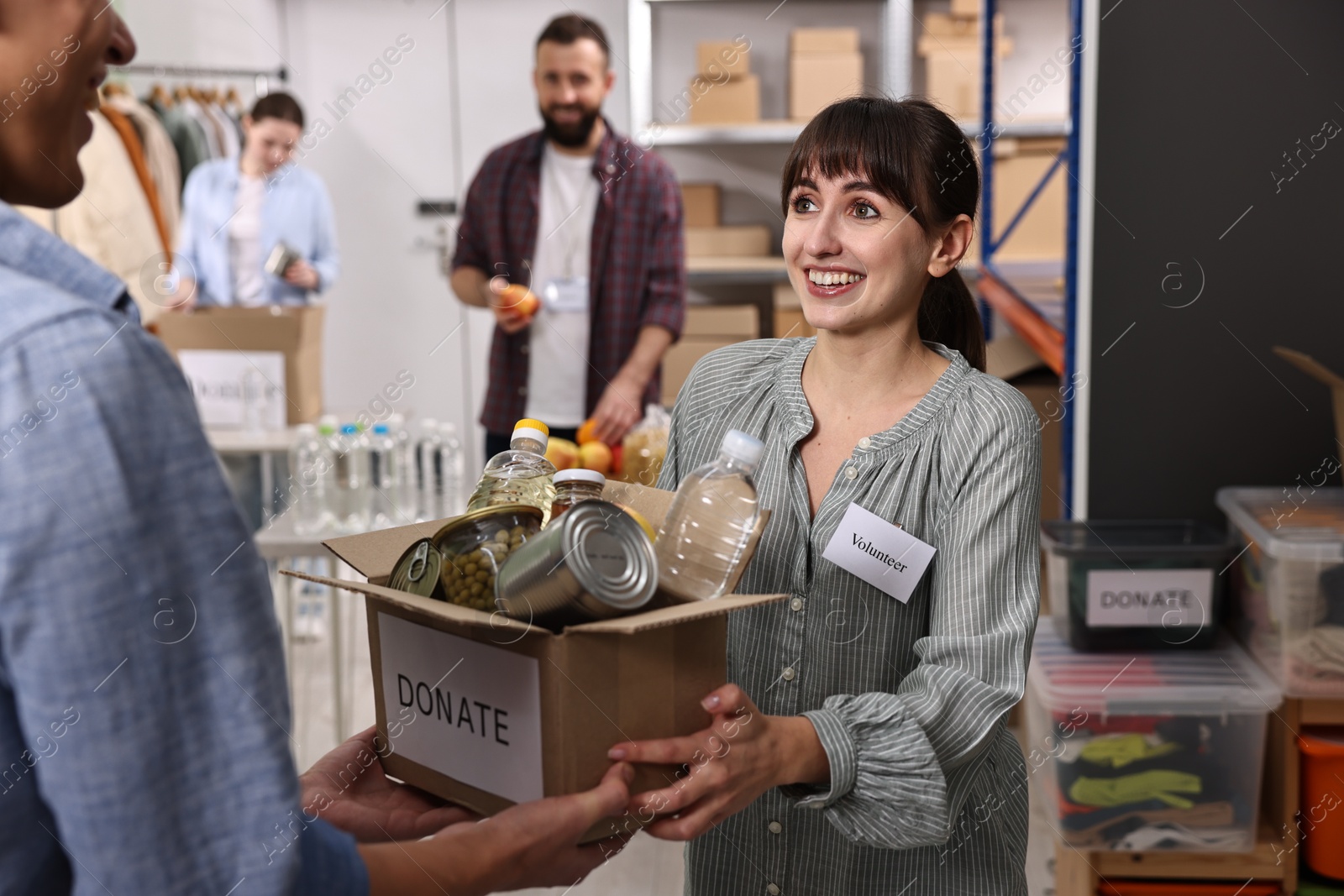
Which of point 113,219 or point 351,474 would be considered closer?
point 351,474

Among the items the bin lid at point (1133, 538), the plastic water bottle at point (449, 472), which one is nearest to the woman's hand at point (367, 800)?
the bin lid at point (1133, 538)

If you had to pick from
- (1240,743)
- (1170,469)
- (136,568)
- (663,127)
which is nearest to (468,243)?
(663,127)

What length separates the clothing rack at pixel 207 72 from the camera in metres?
4.78

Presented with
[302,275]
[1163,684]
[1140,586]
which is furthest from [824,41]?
[1163,684]

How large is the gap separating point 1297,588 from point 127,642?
2.00m

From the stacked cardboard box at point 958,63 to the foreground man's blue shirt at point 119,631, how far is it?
469cm

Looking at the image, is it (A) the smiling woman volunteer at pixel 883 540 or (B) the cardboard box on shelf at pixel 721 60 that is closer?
(A) the smiling woman volunteer at pixel 883 540

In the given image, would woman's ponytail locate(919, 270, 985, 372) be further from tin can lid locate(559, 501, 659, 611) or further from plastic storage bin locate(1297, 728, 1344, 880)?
plastic storage bin locate(1297, 728, 1344, 880)

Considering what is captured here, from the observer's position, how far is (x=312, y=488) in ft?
9.27

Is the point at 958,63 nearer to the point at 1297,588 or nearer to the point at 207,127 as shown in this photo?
the point at 207,127

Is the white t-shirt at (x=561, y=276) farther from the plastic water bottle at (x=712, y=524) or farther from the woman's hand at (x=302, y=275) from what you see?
the plastic water bottle at (x=712, y=524)

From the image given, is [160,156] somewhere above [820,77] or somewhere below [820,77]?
below

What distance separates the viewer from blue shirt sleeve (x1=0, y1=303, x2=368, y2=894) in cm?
60

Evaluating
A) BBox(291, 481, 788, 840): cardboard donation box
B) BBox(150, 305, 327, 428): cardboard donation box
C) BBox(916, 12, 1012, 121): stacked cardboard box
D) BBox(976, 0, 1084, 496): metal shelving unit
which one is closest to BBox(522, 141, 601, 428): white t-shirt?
BBox(150, 305, 327, 428): cardboard donation box
